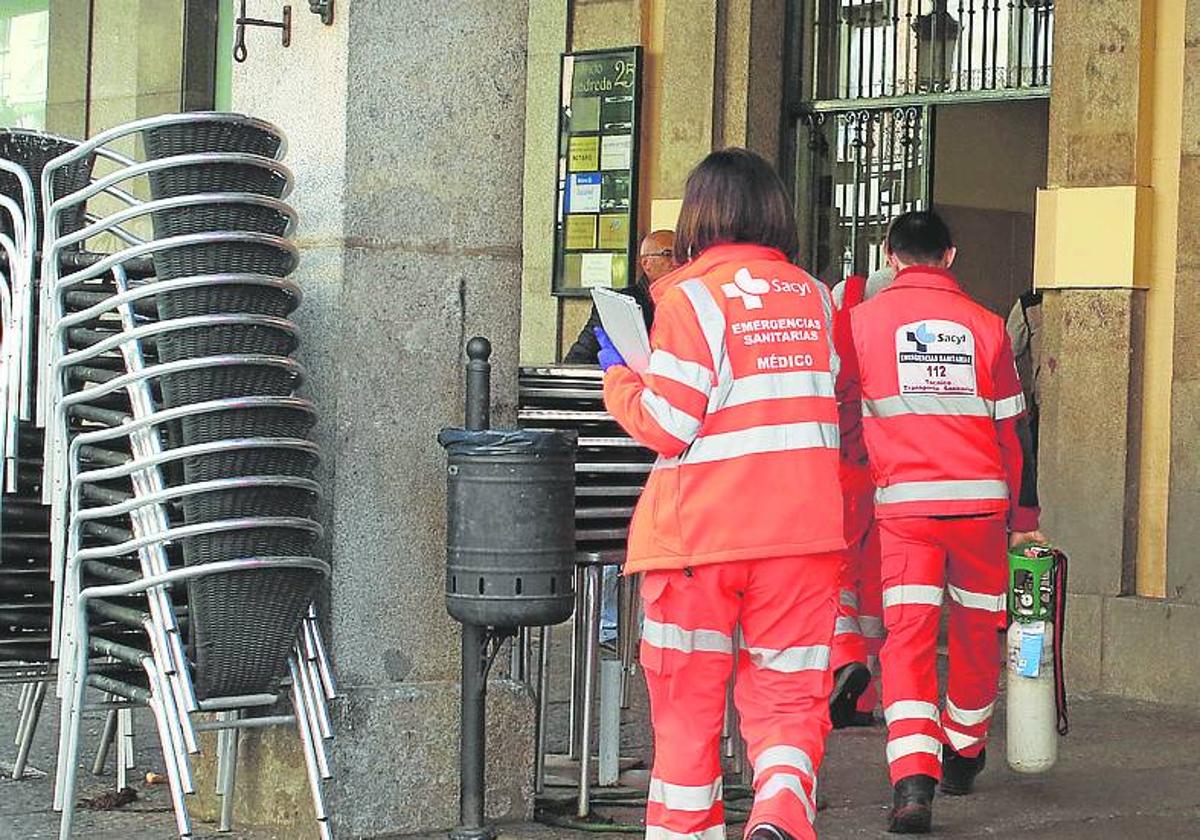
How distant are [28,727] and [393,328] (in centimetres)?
176

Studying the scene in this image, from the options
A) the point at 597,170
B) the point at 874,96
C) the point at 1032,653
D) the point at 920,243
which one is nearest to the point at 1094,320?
the point at 874,96

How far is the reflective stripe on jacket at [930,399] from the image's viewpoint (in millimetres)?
6535

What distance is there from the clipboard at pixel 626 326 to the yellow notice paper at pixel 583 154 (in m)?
6.19

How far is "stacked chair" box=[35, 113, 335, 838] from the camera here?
5.38 m

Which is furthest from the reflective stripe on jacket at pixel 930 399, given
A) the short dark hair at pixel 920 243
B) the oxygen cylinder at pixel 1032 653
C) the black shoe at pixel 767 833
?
the black shoe at pixel 767 833

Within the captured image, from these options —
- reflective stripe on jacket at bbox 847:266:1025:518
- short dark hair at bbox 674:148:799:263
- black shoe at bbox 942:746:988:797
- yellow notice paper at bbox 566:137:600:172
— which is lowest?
black shoe at bbox 942:746:988:797

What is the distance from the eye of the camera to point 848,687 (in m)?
7.60

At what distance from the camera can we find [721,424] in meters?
5.12

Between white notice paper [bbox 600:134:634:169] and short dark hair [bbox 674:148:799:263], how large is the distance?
5.99 m

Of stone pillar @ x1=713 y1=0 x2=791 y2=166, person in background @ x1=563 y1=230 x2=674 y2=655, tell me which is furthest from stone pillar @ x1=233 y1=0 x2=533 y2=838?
stone pillar @ x1=713 y1=0 x2=791 y2=166

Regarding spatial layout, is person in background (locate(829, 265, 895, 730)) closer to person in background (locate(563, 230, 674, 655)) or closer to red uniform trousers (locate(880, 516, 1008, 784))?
red uniform trousers (locate(880, 516, 1008, 784))

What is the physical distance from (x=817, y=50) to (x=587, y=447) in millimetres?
5001

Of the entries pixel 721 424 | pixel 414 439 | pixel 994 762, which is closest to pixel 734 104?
pixel 994 762

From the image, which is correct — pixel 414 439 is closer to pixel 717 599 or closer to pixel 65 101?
pixel 717 599
